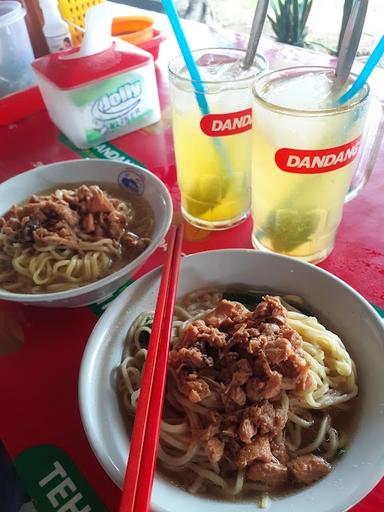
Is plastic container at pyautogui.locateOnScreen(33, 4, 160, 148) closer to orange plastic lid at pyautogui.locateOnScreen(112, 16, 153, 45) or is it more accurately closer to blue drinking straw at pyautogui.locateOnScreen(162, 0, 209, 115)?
orange plastic lid at pyautogui.locateOnScreen(112, 16, 153, 45)

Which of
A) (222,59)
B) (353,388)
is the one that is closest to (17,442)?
(353,388)

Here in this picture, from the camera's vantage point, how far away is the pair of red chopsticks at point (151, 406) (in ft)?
1.95

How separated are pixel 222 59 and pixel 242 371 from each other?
804mm

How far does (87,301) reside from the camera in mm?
1037

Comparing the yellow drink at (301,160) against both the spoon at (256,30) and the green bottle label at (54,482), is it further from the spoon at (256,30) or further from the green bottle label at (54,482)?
the green bottle label at (54,482)

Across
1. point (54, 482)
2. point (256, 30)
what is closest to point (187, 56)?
point (256, 30)

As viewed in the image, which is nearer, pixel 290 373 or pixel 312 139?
pixel 290 373

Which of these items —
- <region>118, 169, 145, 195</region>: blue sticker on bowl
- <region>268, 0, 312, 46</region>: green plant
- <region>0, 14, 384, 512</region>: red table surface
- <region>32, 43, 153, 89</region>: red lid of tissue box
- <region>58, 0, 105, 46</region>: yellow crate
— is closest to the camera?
<region>0, 14, 384, 512</region>: red table surface

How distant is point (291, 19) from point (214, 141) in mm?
2385

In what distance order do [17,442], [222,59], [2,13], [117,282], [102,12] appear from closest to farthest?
[17,442], [117,282], [222,59], [102,12], [2,13]

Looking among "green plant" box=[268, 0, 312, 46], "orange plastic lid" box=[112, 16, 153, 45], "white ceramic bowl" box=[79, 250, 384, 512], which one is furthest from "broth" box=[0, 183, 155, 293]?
"green plant" box=[268, 0, 312, 46]

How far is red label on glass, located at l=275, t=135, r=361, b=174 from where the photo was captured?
0.92m

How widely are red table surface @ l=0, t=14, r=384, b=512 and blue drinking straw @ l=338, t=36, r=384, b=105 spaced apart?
0.40 metres

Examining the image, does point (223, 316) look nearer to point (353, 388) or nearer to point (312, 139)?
point (353, 388)
